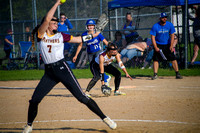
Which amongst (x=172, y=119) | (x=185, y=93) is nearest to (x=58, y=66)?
(x=172, y=119)

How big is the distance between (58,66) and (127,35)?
10692 millimetres

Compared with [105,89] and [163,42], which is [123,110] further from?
[163,42]

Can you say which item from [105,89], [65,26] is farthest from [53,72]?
[65,26]

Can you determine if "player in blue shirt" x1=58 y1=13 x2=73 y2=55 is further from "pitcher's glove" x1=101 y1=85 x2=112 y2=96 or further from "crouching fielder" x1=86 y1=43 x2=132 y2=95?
"pitcher's glove" x1=101 y1=85 x2=112 y2=96

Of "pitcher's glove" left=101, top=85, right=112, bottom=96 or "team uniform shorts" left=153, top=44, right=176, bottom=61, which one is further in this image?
"team uniform shorts" left=153, top=44, right=176, bottom=61

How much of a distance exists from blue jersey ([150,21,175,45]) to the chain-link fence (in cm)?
234

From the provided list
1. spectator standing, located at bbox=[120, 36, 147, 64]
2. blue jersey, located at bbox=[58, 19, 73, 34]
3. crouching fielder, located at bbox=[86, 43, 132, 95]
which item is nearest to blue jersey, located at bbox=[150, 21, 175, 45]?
spectator standing, located at bbox=[120, 36, 147, 64]

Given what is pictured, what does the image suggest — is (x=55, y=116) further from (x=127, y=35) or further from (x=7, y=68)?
(x=7, y=68)

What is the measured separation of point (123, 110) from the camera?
6.98 meters

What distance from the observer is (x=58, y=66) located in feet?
17.3

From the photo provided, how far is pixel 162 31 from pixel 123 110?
19.3 ft

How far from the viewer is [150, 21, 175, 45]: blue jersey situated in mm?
11891

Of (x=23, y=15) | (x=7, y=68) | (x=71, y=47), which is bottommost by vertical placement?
(x=7, y=68)

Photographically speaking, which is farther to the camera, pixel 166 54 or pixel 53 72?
pixel 166 54
